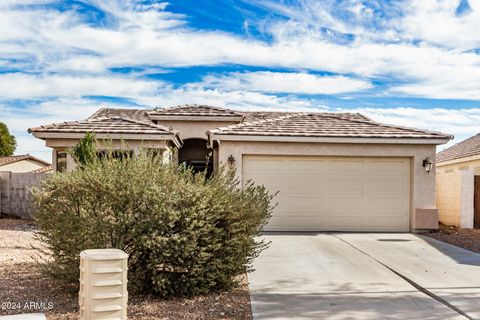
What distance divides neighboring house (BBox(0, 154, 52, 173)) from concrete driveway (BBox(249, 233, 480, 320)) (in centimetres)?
2806

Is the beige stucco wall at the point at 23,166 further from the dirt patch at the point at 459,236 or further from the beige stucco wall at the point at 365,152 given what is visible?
the dirt patch at the point at 459,236

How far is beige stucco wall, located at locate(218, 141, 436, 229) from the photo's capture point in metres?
16.0

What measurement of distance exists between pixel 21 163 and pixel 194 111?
21767 mm

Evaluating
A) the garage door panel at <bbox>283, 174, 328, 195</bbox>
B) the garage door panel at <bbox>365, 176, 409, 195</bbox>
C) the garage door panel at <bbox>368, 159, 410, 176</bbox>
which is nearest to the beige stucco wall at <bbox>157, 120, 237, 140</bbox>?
the garage door panel at <bbox>283, 174, 328, 195</bbox>

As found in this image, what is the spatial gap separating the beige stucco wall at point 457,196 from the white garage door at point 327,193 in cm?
255

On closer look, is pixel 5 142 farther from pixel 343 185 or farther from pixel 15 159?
pixel 343 185

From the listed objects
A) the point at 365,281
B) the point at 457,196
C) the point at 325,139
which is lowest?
the point at 365,281

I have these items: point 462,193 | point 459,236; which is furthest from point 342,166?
→ point 462,193

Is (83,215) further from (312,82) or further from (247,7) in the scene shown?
(312,82)

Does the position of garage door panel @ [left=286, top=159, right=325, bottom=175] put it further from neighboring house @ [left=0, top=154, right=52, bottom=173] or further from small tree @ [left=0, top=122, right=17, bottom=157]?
small tree @ [left=0, top=122, right=17, bottom=157]

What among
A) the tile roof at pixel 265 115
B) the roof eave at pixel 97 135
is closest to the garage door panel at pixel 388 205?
the roof eave at pixel 97 135

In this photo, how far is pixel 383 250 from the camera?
1216 centimetres

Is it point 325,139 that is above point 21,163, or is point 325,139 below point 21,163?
above

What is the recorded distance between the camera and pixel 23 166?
39.2 metres
